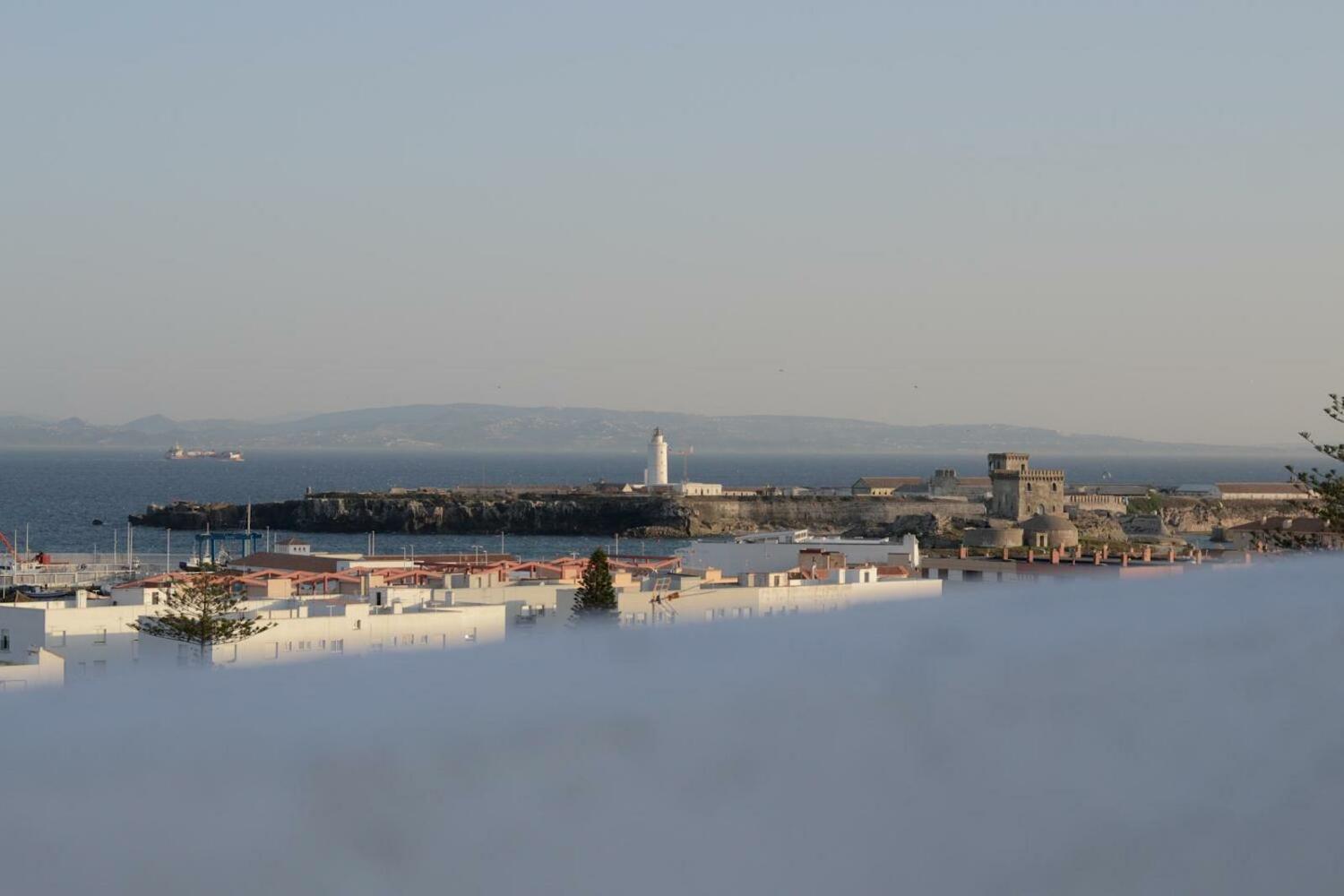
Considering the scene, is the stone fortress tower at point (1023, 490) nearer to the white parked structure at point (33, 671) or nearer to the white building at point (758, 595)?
the white building at point (758, 595)

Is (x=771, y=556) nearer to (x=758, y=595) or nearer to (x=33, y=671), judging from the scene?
(x=758, y=595)

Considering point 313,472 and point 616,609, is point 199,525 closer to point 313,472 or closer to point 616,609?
point 616,609

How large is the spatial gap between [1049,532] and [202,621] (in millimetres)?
41249

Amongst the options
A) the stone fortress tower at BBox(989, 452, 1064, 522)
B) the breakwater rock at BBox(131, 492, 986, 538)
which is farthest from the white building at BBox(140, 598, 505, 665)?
the breakwater rock at BBox(131, 492, 986, 538)

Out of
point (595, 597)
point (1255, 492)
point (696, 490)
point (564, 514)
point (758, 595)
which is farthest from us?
point (1255, 492)

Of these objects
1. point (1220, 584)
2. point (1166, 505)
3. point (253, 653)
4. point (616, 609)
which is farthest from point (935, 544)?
point (1220, 584)

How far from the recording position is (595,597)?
74.7ft

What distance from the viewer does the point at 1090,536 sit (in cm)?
6912

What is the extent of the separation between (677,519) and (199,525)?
20.3m

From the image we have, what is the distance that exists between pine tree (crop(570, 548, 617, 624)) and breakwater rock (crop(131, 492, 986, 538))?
56.1 metres

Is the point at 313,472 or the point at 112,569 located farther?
the point at 313,472

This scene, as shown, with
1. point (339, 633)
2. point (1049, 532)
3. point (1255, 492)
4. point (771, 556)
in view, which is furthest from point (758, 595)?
point (1255, 492)

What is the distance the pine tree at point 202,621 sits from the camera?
18531 mm

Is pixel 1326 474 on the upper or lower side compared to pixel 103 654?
upper
